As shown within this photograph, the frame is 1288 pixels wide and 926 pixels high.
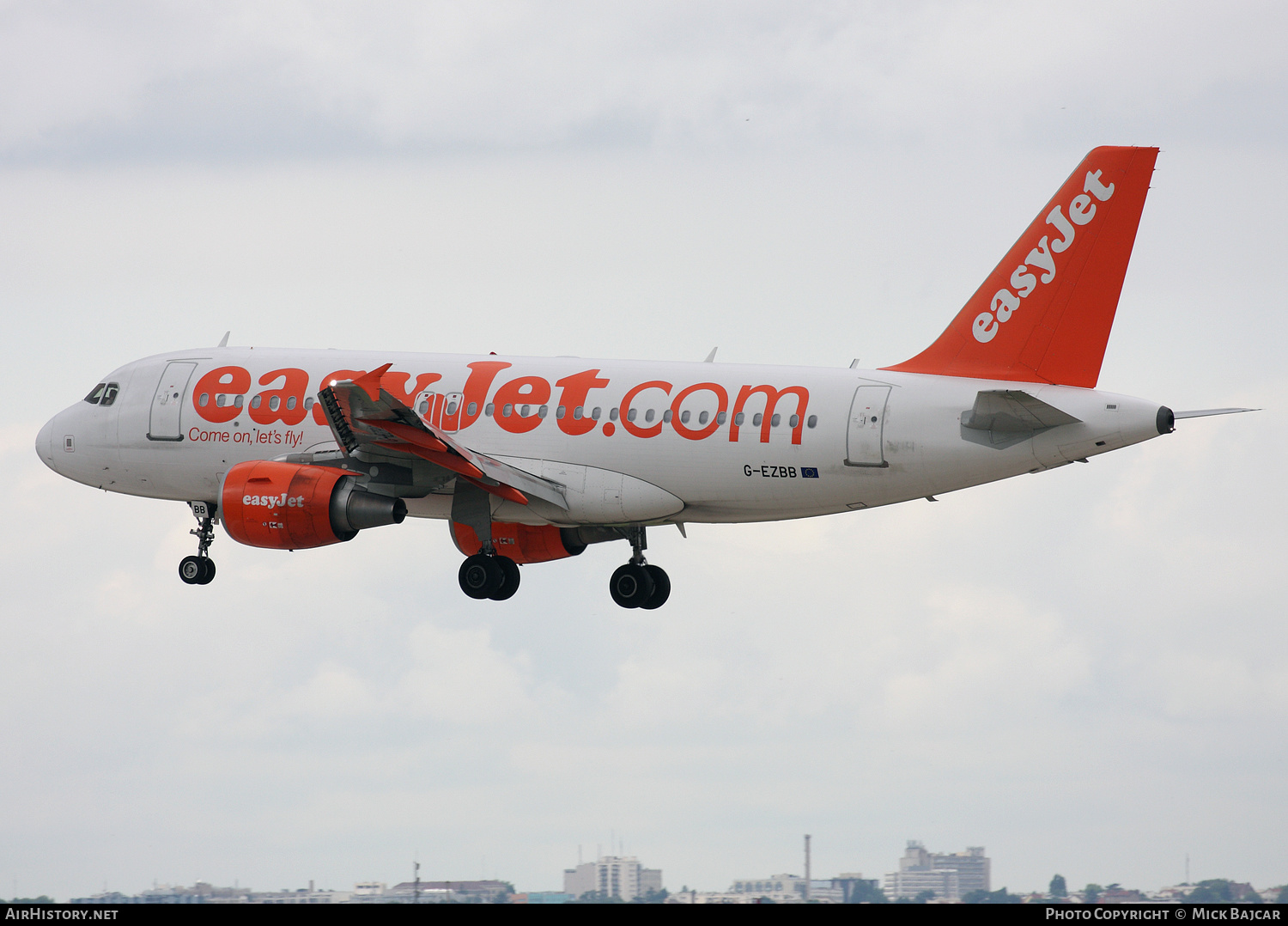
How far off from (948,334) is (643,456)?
795 cm

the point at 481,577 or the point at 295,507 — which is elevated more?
the point at 295,507

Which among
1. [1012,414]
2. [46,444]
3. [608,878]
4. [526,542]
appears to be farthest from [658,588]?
[608,878]

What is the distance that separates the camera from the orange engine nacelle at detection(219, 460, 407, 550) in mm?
46406

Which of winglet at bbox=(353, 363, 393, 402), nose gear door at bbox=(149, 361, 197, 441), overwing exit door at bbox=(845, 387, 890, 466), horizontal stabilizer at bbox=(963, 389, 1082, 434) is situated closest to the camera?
horizontal stabilizer at bbox=(963, 389, 1082, 434)

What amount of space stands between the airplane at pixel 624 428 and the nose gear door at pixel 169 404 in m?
0.07

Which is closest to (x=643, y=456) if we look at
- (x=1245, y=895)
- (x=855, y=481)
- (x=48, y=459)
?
(x=855, y=481)

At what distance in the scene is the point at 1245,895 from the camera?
5328 centimetres

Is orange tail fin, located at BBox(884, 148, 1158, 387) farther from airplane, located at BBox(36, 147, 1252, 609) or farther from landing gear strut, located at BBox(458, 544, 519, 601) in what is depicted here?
landing gear strut, located at BBox(458, 544, 519, 601)

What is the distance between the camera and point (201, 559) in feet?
174

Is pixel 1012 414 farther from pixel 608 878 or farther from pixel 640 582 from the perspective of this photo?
pixel 608 878

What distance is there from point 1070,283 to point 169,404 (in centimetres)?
2377

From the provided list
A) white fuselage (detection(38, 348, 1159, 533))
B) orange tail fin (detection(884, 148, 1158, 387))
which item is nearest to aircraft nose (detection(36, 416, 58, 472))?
white fuselage (detection(38, 348, 1159, 533))
